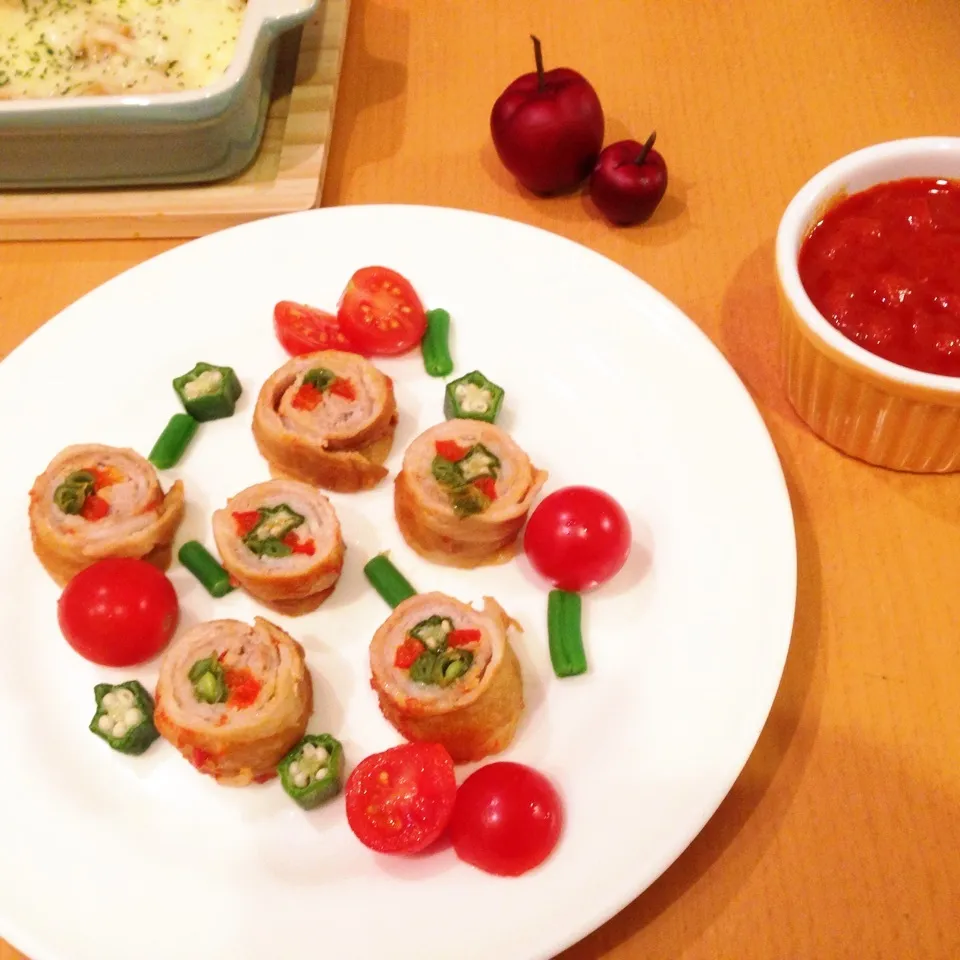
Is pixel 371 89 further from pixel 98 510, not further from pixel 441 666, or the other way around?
pixel 441 666

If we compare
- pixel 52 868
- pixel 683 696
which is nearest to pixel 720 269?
pixel 683 696

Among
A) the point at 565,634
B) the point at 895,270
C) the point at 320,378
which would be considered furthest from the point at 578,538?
the point at 895,270

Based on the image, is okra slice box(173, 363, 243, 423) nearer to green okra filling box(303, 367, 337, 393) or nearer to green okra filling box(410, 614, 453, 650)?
green okra filling box(303, 367, 337, 393)

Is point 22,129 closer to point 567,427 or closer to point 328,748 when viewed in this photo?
point 567,427

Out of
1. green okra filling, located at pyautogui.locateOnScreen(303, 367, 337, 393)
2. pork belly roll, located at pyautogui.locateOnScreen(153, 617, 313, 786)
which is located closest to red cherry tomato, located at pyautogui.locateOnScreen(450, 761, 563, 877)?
pork belly roll, located at pyautogui.locateOnScreen(153, 617, 313, 786)

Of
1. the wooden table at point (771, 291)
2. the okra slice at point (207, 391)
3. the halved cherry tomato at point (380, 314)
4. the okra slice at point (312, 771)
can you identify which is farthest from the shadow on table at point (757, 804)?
the okra slice at point (207, 391)

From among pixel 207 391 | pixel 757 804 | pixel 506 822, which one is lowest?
pixel 757 804
